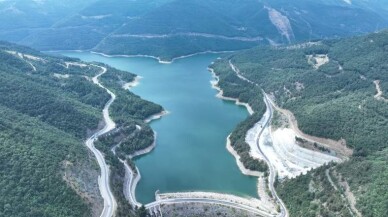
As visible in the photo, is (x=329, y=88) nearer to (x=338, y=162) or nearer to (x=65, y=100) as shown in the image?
(x=338, y=162)

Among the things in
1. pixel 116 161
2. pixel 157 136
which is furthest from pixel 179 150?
pixel 116 161

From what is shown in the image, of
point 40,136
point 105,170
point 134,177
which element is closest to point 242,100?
point 134,177

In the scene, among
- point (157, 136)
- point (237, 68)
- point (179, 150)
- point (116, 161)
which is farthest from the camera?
point (237, 68)

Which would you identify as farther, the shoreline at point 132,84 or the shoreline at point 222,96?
the shoreline at point 132,84

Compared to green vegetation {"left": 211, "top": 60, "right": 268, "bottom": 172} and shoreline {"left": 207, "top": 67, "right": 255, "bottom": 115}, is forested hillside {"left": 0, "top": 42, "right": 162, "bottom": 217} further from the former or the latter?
shoreline {"left": 207, "top": 67, "right": 255, "bottom": 115}

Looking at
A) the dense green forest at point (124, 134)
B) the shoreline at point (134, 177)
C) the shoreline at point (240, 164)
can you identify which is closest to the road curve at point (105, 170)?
the dense green forest at point (124, 134)

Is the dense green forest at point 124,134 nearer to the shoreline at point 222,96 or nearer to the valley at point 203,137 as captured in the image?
the valley at point 203,137

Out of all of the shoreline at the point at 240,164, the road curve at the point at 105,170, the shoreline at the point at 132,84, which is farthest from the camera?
the shoreline at the point at 132,84

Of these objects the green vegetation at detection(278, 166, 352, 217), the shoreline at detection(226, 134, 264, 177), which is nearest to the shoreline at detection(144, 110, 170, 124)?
the shoreline at detection(226, 134, 264, 177)
